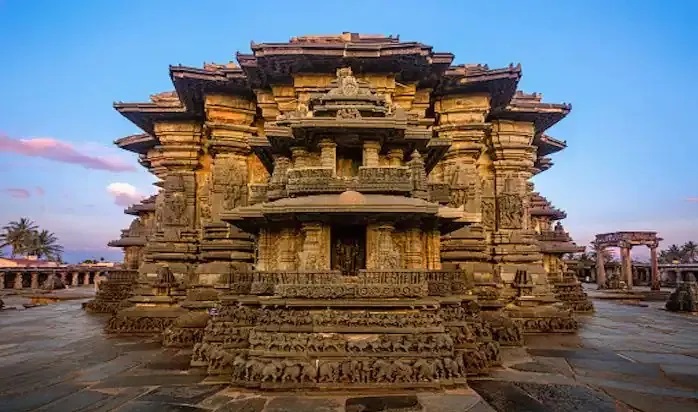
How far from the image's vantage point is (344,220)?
7.44m

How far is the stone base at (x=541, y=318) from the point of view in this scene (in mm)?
12273

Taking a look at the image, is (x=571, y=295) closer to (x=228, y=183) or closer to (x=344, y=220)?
(x=228, y=183)

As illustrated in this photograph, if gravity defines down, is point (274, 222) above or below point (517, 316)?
above

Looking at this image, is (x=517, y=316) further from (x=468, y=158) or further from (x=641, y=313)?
(x=641, y=313)

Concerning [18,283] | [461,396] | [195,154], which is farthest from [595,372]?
[18,283]

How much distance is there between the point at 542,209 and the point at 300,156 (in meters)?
16.2

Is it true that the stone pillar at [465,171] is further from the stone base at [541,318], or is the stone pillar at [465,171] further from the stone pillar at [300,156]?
the stone pillar at [300,156]

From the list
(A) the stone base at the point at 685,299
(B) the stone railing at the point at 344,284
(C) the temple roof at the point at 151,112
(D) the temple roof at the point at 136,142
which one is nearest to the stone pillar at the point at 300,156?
(B) the stone railing at the point at 344,284

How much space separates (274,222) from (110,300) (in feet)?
43.2

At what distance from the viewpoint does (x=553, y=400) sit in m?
6.08

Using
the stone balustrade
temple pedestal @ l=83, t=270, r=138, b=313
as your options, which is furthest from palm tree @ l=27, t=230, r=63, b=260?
temple pedestal @ l=83, t=270, r=138, b=313

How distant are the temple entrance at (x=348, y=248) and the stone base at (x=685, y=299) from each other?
1742 cm

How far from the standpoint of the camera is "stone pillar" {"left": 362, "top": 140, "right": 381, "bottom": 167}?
808cm

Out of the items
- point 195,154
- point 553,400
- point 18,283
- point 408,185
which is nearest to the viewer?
point 553,400
